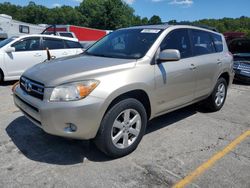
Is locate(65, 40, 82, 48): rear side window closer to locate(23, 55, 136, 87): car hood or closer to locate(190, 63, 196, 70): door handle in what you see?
locate(23, 55, 136, 87): car hood

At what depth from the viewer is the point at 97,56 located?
4504 mm

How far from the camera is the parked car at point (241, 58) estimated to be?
9.62 metres

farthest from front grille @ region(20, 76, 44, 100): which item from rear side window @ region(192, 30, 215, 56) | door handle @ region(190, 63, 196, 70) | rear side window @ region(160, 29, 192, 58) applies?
rear side window @ region(192, 30, 215, 56)

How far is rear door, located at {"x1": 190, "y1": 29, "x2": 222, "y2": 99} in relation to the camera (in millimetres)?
5145

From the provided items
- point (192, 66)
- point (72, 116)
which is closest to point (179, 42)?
point (192, 66)

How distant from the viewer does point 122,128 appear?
382cm

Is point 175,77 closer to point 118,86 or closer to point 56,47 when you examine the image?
point 118,86

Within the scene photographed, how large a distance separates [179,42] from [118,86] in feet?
5.83

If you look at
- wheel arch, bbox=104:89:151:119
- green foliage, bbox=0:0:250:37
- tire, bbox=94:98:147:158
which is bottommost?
Result: tire, bbox=94:98:147:158

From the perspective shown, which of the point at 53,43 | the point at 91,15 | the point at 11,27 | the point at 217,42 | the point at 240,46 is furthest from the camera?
the point at 91,15

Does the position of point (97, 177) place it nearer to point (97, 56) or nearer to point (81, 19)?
point (97, 56)

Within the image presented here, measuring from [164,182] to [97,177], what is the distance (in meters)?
0.78

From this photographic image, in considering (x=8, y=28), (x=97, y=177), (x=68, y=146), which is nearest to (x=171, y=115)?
(x=68, y=146)

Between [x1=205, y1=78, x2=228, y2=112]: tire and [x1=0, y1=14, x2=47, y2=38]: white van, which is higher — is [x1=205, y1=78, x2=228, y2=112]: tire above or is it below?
below
